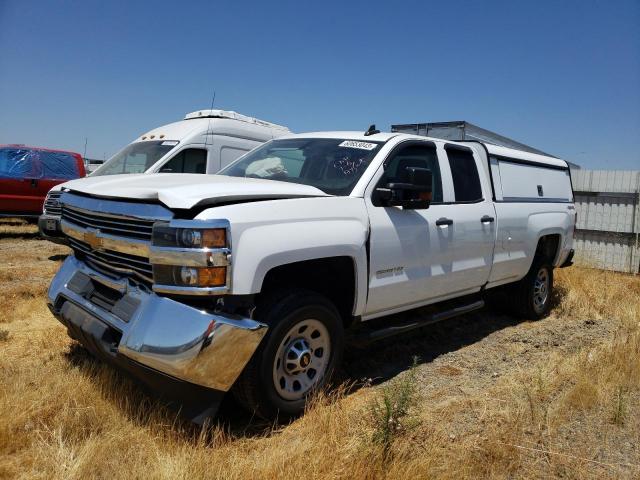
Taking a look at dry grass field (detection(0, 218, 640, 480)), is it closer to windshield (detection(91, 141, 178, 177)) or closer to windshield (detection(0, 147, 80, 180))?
windshield (detection(91, 141, 178, 177))

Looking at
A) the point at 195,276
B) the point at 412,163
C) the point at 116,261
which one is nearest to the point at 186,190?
the point at 195,276

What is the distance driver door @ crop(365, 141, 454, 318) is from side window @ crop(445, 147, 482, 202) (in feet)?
0.84

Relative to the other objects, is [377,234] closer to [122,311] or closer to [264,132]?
[122,311]

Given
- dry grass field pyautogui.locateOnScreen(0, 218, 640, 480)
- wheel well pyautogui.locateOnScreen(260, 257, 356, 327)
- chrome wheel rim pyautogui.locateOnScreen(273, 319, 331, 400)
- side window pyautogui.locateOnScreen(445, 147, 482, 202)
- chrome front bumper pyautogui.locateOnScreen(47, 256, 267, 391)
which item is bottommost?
dry grass field pyautogui.locateOnScreen(0, 218, 640, 480)

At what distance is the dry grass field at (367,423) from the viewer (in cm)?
260

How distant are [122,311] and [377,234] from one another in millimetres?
1751

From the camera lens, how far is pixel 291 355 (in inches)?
127

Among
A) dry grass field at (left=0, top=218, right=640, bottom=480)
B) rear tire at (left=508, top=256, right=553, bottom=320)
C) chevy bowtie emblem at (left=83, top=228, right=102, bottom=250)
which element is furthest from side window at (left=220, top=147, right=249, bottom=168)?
chevy bowtie emblem at (left=83, top=228, right=102, bottom=250)

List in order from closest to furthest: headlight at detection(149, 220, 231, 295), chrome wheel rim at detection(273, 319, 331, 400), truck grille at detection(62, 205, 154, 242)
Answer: headlight at detection(149, 220, 231, 295) → truck grille at detection(62, 205, 154, 242) → chrome wheel rim at detection(273, 319, 331, 400)

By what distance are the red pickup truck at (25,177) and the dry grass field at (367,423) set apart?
23.4 feet

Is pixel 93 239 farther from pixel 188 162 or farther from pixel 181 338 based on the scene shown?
pixel 188 162

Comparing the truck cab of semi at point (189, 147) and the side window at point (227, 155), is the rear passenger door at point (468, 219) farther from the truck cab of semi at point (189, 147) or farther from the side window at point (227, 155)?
the side window at point (227, 155)

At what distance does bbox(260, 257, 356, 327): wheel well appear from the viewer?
3.33m

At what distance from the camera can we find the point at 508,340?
18.1 feet
